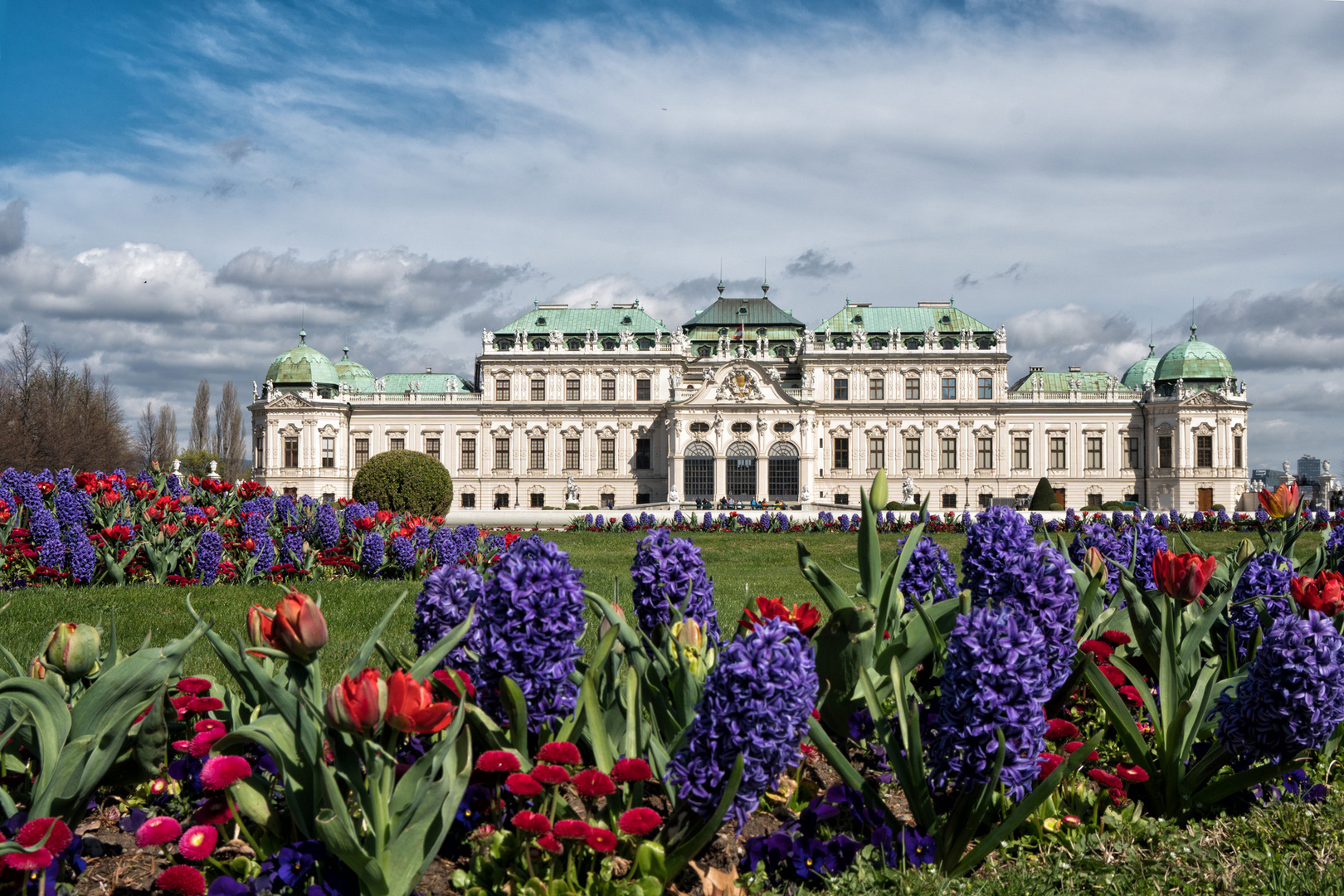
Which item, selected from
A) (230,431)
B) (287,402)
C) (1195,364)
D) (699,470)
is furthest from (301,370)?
(1195,364)

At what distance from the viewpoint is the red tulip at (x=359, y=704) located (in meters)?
2.62

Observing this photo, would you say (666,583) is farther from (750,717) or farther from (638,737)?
(750,717)

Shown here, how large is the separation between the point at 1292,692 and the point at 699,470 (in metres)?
45.0

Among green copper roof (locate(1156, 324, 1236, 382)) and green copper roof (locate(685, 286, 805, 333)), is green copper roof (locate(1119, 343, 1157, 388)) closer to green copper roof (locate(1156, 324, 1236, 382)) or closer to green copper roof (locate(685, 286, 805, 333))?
green copper roof (locate(1156, 324, 1236, 382))

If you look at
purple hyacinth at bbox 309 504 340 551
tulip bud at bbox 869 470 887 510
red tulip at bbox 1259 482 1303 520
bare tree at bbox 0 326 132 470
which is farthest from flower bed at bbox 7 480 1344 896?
bare tree at bbox 0 326 132 470

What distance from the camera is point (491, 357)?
52312 mm

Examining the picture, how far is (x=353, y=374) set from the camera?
5656 cm

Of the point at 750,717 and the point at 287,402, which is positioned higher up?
the point at 287,402

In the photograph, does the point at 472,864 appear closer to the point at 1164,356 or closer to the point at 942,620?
the point at 942,620

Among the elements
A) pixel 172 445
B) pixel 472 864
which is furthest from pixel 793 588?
pixel 172 445

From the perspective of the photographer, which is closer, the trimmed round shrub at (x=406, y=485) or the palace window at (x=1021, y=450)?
the trimmed round shrub at (x=406, y=485)

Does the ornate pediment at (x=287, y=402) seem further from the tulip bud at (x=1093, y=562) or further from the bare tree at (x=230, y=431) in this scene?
the tulip bud at (x=1093, y=562)

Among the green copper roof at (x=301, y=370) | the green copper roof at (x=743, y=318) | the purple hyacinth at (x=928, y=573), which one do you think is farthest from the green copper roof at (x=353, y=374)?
the purple hyacinth at (x=928, y=573)

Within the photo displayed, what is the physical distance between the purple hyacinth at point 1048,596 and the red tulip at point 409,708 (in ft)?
7.94
